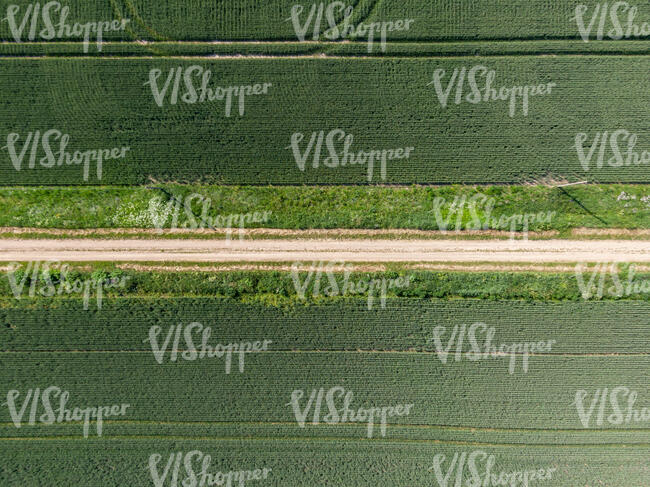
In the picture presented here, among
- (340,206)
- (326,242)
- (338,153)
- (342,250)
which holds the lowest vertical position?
(342,250)

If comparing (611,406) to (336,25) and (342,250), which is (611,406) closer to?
(342,250)

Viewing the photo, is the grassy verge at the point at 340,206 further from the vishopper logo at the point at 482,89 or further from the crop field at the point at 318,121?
the vishopper logo at the point at 482,89

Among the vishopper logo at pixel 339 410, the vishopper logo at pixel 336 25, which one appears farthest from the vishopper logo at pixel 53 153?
the vishopper logo at pixel 339 410

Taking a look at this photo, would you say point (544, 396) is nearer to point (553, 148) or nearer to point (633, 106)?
point (553, 148)

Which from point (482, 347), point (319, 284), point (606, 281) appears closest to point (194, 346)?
point (319, 284)

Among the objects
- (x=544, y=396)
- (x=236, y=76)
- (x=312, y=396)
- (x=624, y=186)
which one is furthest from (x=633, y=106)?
(x=312, y=396)

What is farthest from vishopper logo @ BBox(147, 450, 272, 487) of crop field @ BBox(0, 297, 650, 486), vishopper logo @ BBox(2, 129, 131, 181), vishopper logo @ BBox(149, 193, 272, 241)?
vishopper logo @ BBox(2, 129, 131, 181)
